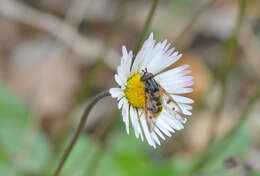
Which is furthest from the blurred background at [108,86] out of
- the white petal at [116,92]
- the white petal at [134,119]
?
the white petal at [116,92]

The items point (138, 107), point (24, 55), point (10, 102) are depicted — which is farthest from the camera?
point (24, 55)

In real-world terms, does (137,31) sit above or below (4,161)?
above

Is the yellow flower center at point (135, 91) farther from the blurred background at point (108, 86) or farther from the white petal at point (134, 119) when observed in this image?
the blurred background at point (108, 86)

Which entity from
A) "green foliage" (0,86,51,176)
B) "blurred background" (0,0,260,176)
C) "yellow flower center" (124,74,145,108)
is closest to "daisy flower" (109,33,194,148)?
"yellow flower center" (124,74,145,108)

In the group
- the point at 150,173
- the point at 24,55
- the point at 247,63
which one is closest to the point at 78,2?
the point at 24,55

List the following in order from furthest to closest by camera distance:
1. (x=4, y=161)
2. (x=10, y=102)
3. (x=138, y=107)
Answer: (x=10, y=102)
(x=4, y=161)
(x=138, y=107)

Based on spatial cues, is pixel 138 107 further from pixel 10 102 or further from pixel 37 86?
pixel 37 86

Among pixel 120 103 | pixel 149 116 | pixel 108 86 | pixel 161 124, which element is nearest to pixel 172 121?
pixel 161 124

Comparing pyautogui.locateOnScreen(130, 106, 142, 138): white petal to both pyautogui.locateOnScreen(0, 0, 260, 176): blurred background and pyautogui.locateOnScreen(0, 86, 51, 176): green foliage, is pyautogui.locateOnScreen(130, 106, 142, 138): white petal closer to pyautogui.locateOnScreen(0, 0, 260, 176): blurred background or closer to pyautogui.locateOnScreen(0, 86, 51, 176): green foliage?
pyautogui.locateOnScreen(0, 0, 260, 176): blurred background
